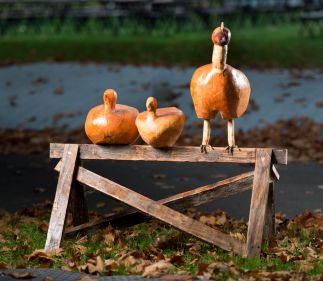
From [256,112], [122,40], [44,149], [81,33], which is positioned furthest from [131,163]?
[81,33]

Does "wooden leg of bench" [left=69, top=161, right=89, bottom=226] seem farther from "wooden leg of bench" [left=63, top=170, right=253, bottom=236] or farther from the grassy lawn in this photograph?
the grassy lawn

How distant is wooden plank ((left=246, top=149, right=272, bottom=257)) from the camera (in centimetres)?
639

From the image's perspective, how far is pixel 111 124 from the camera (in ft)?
22.4

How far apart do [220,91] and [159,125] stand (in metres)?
0.45

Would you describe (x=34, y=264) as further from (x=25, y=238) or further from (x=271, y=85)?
(x=271, y=85)

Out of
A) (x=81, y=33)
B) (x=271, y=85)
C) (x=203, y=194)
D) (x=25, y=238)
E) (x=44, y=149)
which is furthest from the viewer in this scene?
(x=81, y=33)

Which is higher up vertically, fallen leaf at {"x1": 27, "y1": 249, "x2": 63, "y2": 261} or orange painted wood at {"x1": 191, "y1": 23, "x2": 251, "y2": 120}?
orange painted wood at {"x1": 191, "y1": 23, "x2": 251, "y2": 120}

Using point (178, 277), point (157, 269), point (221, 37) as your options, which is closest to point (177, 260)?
point (157, 269)

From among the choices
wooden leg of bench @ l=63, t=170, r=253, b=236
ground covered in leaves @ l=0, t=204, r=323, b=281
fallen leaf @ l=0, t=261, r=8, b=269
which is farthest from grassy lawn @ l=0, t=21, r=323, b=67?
fallen leaf @ l=0, t=261, r=8, b=269

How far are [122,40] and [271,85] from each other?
8.50 m

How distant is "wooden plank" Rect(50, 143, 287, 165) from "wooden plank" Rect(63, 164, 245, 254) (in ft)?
0.55

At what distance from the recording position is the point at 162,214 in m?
6.62

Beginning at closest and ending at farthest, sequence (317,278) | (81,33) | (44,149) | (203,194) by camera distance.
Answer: (317,278) < (203,194) < (44,149) < (81,33)

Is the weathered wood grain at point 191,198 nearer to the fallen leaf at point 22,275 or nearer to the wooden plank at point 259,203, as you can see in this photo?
the wooden plank at point 259,203
